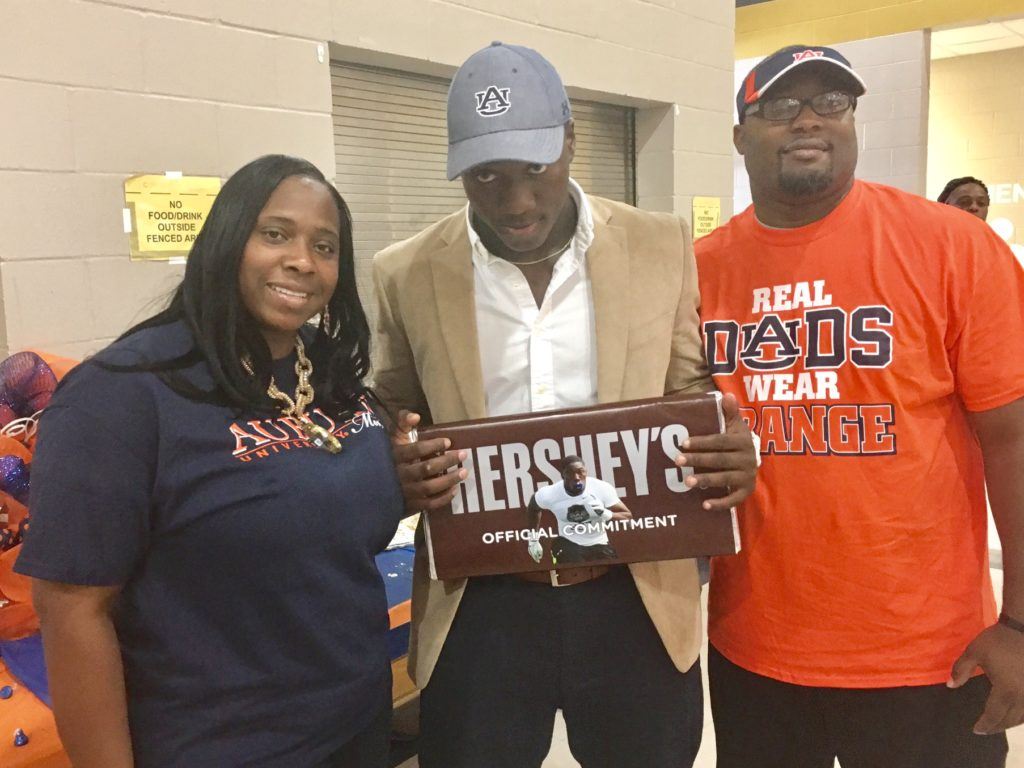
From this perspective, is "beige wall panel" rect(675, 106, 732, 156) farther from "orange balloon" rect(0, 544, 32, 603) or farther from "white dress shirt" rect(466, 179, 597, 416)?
"orange balloon" rect(0, 544, 32, 603)

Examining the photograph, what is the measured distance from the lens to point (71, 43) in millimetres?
2184

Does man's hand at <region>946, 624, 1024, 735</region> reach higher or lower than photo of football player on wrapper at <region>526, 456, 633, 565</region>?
lower

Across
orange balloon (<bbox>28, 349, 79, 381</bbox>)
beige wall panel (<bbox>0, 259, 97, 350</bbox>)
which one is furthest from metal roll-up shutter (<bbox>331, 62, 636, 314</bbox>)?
orange balloon (<bbox>28, 349, 79, 381</bbox>)

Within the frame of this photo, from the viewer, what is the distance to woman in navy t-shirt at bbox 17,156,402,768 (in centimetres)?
106

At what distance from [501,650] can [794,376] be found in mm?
750

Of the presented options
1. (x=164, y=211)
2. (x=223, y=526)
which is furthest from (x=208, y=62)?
(x=223, y=526)

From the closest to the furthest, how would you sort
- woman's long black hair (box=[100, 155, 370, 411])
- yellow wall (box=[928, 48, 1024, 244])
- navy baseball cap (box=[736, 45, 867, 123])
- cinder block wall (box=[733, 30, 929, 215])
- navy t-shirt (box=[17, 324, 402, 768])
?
navy t-shirt (box=[17, 324, 402, 768]), woman's long black hair (box=[100, 155, 370, 411]), navy baseball cap (box=[736, 45, 867, 123]), cinder block wall (box=[733, 30, 929, 215]), yellow wall (box=[928, 48, 1024, 244])

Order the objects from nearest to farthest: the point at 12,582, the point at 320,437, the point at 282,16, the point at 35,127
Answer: the point at 320,437 → the point at 12,582 → the point at 35,127 → the point at 282,16

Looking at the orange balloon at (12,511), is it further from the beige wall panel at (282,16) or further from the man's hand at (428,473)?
the beige wall panel at (282,16)

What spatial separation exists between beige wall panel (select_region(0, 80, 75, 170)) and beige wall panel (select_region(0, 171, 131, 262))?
0.04m

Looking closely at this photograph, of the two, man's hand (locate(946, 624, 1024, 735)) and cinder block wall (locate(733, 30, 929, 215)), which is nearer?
man's hand (locate(946, 624, 1024, 735))

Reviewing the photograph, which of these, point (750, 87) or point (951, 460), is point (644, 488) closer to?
point (951, 460)

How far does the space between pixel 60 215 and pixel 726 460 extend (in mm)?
1998

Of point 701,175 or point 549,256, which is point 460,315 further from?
point 701,175
